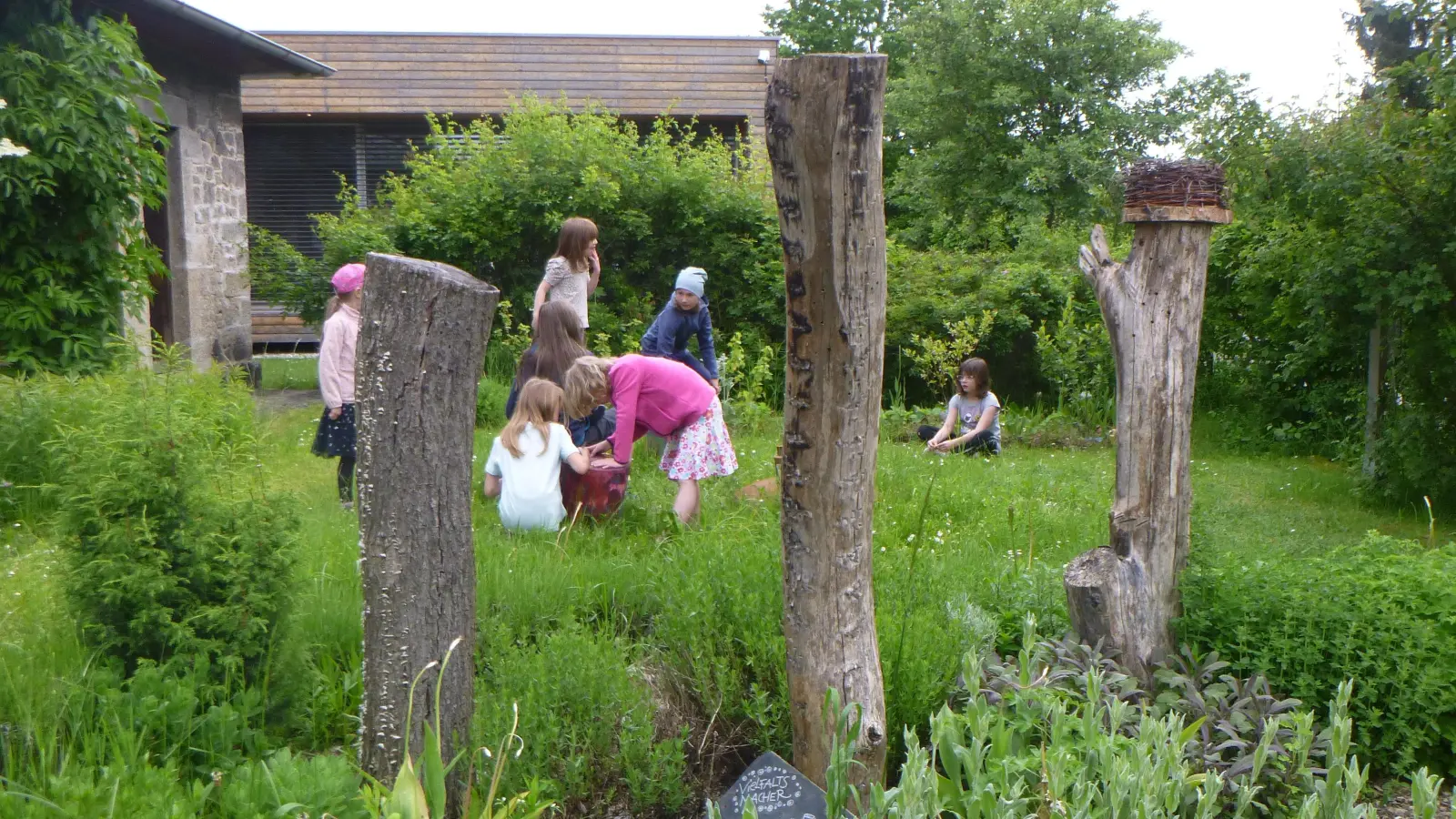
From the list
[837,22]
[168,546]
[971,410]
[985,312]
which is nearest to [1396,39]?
[985,312]

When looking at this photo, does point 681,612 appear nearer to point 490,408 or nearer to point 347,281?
point 347,281

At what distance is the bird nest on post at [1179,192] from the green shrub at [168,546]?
2.86 metres

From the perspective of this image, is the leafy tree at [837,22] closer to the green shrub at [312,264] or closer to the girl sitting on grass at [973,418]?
the green shrub at [312,264]

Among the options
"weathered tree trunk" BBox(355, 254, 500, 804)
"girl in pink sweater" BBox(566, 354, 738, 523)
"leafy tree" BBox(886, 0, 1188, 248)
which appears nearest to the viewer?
"weathered tree trunk" BBox(355, 254, 500, 804)

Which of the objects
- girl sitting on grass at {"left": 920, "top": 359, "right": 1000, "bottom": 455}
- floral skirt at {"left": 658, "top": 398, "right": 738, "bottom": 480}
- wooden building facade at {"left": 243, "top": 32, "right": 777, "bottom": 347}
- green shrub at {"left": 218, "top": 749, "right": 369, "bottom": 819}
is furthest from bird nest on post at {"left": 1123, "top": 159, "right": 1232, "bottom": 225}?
wooden building facade at {"left": 243, "top": 32, "right": 777, "bottom": 347}

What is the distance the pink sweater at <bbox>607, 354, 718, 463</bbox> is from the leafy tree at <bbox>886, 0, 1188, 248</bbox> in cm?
1760

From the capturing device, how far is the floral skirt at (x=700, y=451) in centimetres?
557

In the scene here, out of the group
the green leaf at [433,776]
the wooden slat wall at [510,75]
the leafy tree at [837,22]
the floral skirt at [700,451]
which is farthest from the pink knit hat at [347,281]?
the leafy tree at [837,22]

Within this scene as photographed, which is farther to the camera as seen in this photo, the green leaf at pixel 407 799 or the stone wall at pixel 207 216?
the stone wall at pixel 207 216

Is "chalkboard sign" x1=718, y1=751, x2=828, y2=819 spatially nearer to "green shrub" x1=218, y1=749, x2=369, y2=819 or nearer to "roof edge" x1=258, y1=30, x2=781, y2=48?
"green shrub" x1=218, y1=749, x2=369, y2=819

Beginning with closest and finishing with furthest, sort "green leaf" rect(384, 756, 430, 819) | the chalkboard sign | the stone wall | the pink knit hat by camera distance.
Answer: "green leaf" rect(384, 756, 430, 819) → the chalkboard sign → the pink knit hat → the stone wall

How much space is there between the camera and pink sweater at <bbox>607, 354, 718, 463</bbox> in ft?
18.1

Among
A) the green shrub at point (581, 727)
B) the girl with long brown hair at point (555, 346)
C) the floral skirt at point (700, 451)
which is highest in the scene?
the girl with long brown hair at point (555, 346)

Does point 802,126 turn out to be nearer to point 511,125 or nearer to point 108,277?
point 108,277
